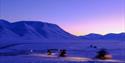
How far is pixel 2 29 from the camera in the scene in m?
188

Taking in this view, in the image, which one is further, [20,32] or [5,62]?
[20,32]

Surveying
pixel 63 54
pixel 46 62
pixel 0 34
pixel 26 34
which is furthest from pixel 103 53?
pixel 26 34

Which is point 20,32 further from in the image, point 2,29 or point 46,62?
point 46,62

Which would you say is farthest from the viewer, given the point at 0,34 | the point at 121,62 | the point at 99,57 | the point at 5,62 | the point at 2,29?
the point at 2,29

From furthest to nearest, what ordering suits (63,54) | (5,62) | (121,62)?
(63,54)
(121,62)
(5,62)

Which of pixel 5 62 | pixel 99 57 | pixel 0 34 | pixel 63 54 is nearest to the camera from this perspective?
pixel 5 62

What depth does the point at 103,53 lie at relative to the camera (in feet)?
110

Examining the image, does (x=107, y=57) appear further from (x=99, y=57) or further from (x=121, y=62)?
(x=121, y=62)

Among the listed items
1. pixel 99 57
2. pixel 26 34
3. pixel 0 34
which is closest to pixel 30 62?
pixel 99 57

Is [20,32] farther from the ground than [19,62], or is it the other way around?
[20,32]

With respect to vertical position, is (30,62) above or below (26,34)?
below

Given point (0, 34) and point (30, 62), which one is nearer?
point (30, 62)

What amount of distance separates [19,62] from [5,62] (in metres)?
0.95

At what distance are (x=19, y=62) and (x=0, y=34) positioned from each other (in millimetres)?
146374
